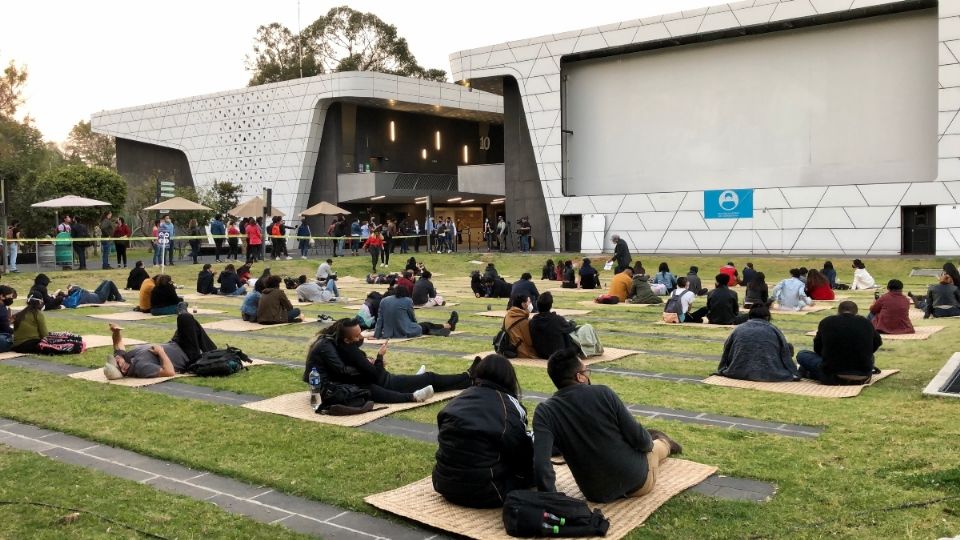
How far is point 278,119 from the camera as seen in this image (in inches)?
1875

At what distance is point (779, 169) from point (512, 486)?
28399mm

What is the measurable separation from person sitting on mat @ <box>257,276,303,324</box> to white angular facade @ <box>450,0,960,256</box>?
810 inches

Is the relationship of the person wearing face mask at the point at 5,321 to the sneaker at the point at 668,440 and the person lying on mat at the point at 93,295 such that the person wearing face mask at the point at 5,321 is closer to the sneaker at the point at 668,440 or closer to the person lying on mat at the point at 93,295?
the person lying on mat at the point at 93,295

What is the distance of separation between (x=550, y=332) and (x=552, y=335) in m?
0.06

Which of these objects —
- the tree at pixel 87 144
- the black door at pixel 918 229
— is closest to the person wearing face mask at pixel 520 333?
the black door at pixel 918 229

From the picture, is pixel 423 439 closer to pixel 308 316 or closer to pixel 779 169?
pixel 308 316

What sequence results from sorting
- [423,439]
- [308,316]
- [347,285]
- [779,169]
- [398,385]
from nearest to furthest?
[423,439] < [398,385] < [308,316] < [347,285] < [779,169]

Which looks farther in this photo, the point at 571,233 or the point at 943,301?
the point at 571,233

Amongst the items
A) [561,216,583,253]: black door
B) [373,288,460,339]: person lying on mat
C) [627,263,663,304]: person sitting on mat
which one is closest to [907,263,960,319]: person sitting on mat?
[627,263,663,304]: person sitting on mat

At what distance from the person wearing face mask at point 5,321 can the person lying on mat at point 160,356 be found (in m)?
2.82

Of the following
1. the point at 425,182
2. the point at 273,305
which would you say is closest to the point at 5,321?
the point at 273,305

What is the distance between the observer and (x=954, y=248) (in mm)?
27484

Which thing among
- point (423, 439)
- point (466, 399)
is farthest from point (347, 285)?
point (466, 399)

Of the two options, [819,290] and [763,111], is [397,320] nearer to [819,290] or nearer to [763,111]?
[819,290]
